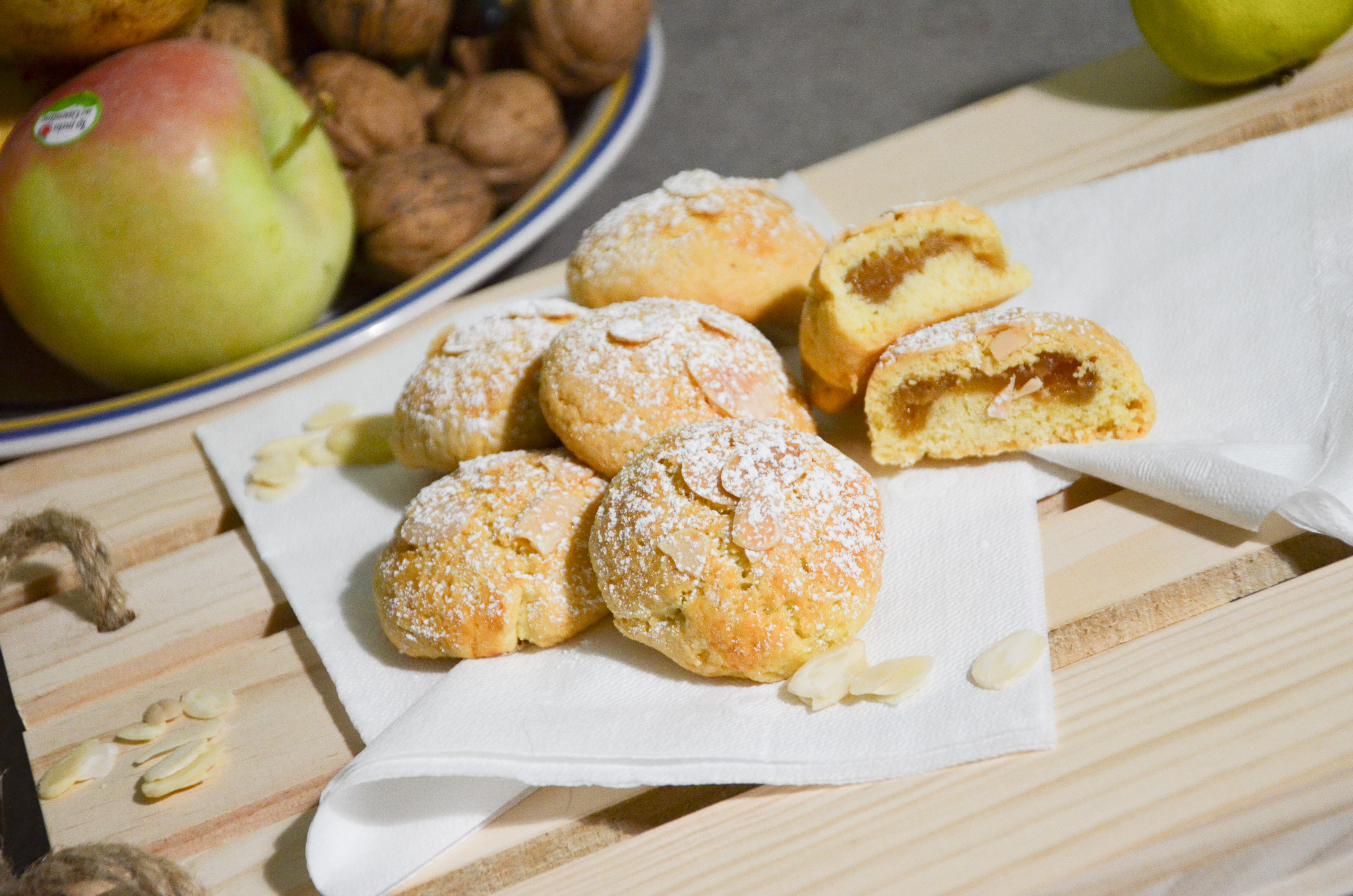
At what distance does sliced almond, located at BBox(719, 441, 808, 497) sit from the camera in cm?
90

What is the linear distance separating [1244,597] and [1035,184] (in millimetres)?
797

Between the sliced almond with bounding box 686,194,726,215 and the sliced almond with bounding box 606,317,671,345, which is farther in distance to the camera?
the sliced almond with bounding box 686,194,726,215

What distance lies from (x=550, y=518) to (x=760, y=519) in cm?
21

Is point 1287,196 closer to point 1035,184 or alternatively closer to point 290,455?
point 1035,184

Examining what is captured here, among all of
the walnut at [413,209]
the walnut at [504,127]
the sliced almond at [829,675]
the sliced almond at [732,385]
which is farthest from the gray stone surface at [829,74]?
the sliced almond at [829,675]

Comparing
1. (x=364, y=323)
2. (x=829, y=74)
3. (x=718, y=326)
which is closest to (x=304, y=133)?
(x=364, y=323)

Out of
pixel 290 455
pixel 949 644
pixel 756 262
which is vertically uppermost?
pixel 756 262

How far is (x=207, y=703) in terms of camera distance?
39.9 inches

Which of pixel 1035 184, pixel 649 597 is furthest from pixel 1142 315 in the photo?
pixel 649 597

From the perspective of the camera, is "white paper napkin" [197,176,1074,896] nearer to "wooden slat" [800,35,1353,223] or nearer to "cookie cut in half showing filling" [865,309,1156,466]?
"cookie cut in half showing filling" [865,309,1156,466]

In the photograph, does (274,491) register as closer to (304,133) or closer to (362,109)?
(304,133)

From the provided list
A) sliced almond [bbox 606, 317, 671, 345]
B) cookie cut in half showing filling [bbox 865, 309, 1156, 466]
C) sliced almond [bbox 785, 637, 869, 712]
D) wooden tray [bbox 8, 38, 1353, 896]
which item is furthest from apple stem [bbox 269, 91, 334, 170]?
sliced almond [bbox 785, 637, 869, 712]

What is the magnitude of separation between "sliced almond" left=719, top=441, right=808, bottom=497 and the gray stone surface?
1.48m

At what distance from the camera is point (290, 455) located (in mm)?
1312
